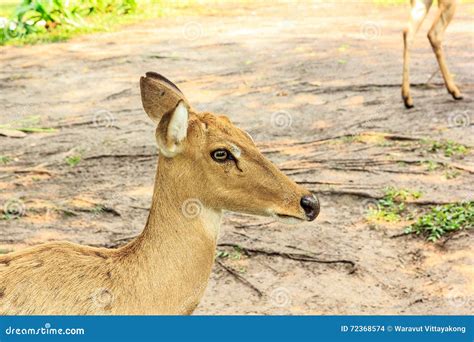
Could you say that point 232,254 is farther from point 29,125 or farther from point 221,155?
point 29,125

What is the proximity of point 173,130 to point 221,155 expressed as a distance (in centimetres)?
20

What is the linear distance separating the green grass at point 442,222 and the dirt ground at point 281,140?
0.08 m

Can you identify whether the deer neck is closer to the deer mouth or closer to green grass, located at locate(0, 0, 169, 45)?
the deer mouth

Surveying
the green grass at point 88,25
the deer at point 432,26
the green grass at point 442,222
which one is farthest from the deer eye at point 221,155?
the green grass at point 88,25

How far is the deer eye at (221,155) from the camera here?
2760 mm

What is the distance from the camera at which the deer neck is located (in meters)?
2.79

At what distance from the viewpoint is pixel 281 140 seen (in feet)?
22.6

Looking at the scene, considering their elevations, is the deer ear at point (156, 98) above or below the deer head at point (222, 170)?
above

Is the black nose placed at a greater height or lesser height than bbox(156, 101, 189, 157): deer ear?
lesser

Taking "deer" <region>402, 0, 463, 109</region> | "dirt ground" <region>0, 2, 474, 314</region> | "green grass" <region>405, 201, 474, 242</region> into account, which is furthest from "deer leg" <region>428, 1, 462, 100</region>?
"green grass" <region>405, 201, 474, 242</region>

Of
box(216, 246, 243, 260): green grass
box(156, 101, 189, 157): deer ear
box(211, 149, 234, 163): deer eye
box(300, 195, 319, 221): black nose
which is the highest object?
box(156, 101, 189, 157): deer ear

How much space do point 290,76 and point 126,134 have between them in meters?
2.11

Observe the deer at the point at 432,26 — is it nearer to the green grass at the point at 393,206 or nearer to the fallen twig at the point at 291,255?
the green grass at the point at 393,206
